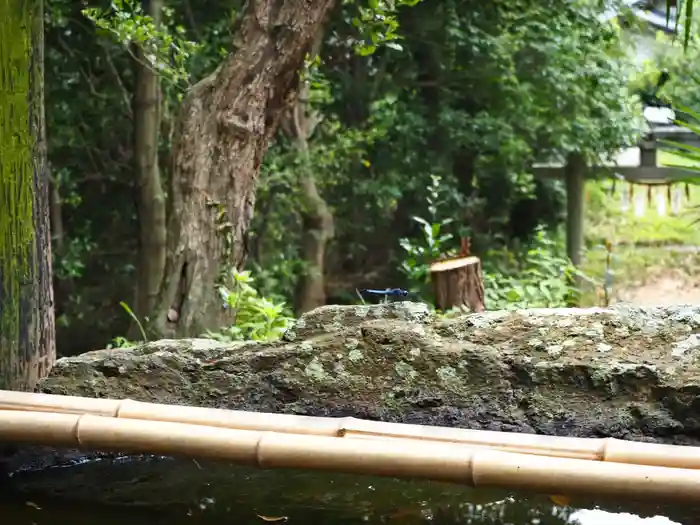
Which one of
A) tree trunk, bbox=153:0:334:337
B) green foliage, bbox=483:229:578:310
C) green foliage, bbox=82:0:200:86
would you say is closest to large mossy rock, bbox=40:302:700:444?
tree trunk, bbox=153:0:334:337

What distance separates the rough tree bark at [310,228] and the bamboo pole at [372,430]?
4116mm

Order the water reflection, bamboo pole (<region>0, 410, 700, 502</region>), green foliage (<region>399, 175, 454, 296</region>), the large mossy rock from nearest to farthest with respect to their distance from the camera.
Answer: bamboo pole (<region>0, 410, 700, 502</region>) → the water reflection → the large mossy rock → green foliage (<region>399, 175, 454, 296</region>)

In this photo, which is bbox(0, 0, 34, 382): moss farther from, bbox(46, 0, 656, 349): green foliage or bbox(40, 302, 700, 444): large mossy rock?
bbox(46, 0, 656, 349): green foliage

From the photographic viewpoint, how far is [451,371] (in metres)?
1.70

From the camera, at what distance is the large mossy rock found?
160 centimetres

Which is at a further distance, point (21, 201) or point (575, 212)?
point (575, 212)

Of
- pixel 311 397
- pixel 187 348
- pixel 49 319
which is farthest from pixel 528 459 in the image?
pixel 49 319

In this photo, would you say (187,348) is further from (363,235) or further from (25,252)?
(363,235)

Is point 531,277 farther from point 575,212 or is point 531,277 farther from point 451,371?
point 451,371

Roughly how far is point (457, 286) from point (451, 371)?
141 centimetres

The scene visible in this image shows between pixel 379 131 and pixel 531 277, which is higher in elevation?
pixel 379 131

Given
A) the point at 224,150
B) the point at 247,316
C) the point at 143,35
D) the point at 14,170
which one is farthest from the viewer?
the point at 143,35

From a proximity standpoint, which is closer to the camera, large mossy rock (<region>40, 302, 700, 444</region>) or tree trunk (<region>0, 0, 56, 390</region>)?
large mossy rock (<region>40, 302, 700, 444</region>)

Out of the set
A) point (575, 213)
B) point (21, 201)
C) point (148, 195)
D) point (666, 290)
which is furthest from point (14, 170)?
point (666, 290)
